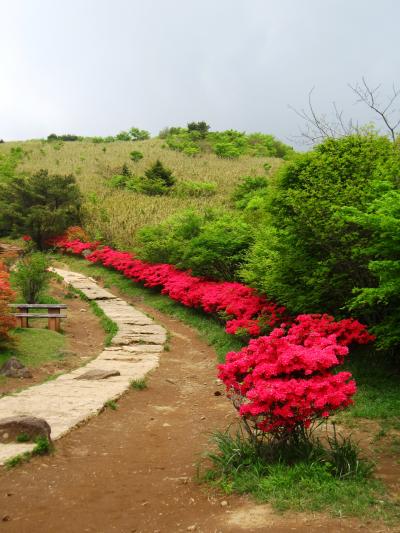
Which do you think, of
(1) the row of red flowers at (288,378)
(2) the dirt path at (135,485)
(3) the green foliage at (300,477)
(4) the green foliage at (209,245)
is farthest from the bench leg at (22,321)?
(3) the green foliage at (300,477)

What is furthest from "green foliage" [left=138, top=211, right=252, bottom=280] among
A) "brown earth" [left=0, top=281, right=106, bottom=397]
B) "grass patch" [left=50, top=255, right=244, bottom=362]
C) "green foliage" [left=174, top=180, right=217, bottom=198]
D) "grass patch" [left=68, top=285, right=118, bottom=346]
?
"green foliage" [left=174, top=180, right=217, bottom=198]

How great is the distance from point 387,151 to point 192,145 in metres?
38.8

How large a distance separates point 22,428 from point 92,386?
2153mm

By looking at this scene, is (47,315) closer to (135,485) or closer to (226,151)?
(135,485)

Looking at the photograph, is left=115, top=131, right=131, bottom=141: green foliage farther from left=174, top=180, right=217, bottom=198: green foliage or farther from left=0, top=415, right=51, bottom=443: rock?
left=0, top=415, right=51, bottom=443: rock

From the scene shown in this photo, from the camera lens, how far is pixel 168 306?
46.1 feet

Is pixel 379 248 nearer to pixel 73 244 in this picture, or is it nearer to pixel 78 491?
pixel 78 491

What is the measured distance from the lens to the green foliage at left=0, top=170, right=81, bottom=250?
22.1 m

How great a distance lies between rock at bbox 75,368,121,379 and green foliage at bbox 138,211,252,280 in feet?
18.0

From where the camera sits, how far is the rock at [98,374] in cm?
758

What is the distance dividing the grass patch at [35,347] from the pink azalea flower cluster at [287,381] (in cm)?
478

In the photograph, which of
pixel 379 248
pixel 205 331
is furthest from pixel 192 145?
pixel 379 248

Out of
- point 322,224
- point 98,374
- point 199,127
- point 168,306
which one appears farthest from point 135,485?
point 199,127

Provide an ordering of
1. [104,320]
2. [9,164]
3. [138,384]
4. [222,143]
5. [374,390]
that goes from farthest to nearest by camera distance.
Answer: [222,143] < [9,164] < [104,320] < [138,384] < [374,390]
